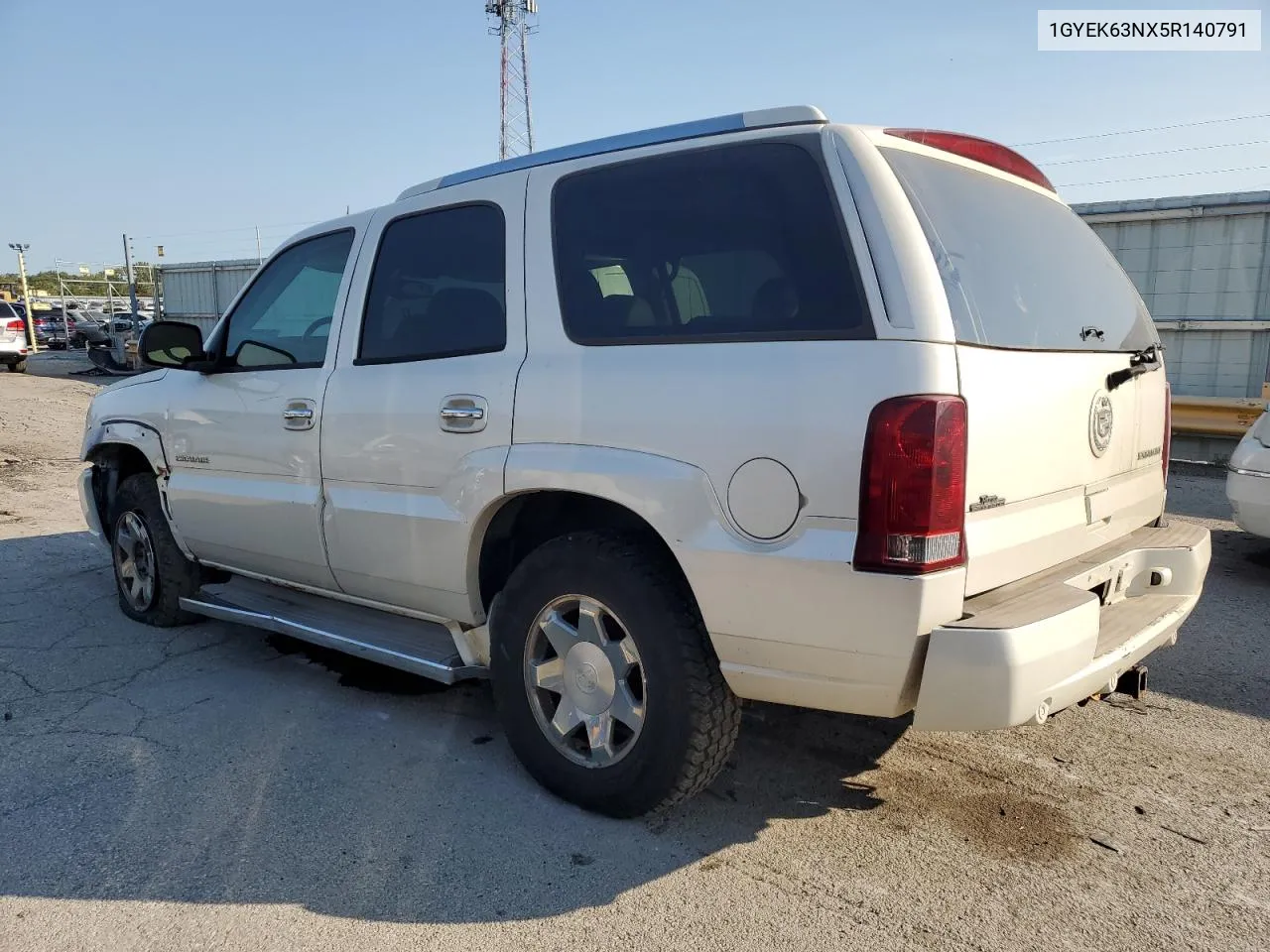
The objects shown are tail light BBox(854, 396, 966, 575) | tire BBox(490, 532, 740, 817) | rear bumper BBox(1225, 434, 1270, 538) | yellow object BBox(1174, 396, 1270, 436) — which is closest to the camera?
tail light BBox(854, 396, 966, 575)

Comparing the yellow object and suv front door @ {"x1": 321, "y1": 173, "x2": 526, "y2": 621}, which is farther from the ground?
suv front door @ {"x1": 321, "y1": 173, "x2": 526, "y2": 621}

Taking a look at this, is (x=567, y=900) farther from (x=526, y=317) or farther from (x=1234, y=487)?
(x=1234, y=487)

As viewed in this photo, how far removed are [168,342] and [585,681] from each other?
2810 mm

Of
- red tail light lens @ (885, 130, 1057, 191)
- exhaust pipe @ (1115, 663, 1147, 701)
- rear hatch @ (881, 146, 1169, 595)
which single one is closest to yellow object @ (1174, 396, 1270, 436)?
rear hatch @ (881, 146, 1169, 595)

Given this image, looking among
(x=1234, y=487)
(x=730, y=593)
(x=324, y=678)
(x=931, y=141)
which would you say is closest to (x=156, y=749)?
(x=324, y=678)

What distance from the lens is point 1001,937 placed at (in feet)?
7.54

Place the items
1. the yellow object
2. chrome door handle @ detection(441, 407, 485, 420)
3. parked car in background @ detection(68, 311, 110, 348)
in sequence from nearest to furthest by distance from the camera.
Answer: chrome door handle @ detection(441, 407, 485, 420)
the yellow object
parked car in background @ detection(68, 311, 110, 348)

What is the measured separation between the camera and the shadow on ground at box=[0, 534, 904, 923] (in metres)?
2.56

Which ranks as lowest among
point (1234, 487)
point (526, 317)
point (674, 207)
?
point (1234, 487)

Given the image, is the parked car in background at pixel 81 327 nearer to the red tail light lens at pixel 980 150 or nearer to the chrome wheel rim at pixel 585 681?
the chrome wheel rim at pixel 585 681

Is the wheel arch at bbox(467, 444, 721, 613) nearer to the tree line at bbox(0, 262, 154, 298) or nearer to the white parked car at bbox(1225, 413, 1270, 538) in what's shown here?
the white parked car at bbox(1225, 413, 1270, 538)

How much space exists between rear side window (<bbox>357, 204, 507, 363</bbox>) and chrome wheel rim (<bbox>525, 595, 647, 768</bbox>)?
3.13 ft

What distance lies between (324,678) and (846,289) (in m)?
3.01

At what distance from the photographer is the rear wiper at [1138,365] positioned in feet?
9.41
